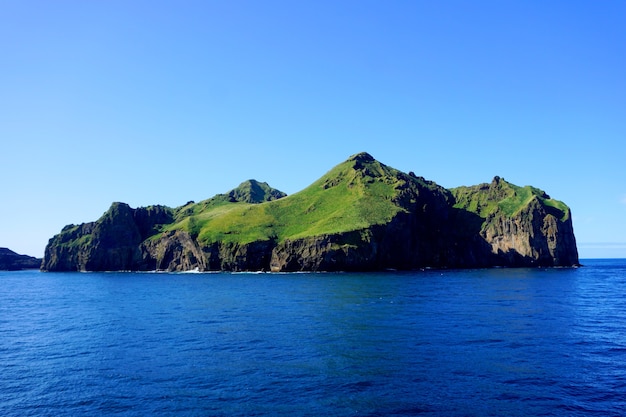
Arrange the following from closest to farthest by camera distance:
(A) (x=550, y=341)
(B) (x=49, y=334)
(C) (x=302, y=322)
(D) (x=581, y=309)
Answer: (A) (x=550, y=341), (B) (x=49, y=334), (C) (x=302, y=322), (D) (x=581, y=309)

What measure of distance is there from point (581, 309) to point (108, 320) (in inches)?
2701

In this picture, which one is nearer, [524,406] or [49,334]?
[524,406]

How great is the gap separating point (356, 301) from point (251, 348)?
124ft

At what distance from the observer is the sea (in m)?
26.7

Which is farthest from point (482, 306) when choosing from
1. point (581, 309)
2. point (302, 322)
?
point (302, 322)

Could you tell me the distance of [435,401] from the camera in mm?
26828

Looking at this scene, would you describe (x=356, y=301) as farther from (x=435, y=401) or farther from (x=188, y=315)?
(x=435, y=401)

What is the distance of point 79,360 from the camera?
3809 centimetres

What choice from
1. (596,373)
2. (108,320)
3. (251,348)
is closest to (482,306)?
(596,373)

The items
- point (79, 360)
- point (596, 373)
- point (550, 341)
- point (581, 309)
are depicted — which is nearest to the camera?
point (596, 373)

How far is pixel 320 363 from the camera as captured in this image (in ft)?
116

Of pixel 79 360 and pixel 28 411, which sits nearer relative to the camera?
pixel 28 411

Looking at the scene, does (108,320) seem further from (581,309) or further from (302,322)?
(581,309)

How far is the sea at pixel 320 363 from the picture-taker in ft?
87.5
